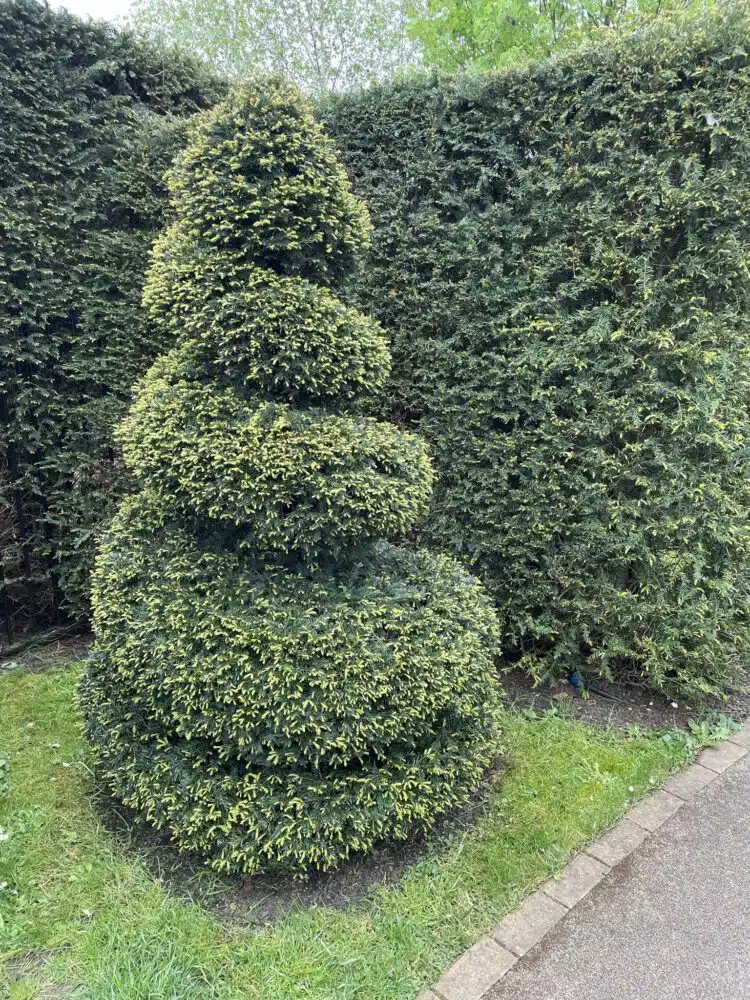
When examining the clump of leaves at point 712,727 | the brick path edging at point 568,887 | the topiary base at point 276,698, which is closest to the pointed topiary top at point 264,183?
the topiary base at point 276,698

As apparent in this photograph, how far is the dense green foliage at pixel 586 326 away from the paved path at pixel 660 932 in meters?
1.06

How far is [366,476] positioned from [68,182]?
2.92 m

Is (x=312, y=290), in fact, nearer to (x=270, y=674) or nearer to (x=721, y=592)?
(x=270, y=674)

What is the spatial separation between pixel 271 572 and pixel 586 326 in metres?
2.21

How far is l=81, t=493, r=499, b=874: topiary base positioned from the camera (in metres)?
2.33

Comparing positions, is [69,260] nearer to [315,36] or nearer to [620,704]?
[620,704]

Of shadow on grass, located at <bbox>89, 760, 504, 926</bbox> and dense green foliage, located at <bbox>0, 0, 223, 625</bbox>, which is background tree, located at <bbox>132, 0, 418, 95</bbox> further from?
shadow on grass, located at <bbox>89, 760, 504, 926</bbox>

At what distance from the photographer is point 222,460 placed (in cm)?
244

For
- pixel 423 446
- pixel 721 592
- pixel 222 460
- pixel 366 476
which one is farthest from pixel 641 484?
pixel 222 460

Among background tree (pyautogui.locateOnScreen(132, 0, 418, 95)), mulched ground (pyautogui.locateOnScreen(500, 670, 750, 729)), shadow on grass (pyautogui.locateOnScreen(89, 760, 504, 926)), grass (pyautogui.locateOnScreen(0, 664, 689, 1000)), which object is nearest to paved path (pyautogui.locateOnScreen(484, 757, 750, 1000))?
grass (pyautogui.locateOnScreen(0, 664, 689, 1000))

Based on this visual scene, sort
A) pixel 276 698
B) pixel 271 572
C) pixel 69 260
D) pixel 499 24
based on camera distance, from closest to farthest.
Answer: pixel 276 698 < pixel 271 572 < pixel 69 260 < pixel 499 24

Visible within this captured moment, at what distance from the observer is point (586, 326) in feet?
11.6

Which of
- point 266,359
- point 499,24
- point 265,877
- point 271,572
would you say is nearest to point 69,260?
point 266,359

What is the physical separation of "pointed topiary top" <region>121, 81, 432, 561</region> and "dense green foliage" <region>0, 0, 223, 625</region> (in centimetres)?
152
